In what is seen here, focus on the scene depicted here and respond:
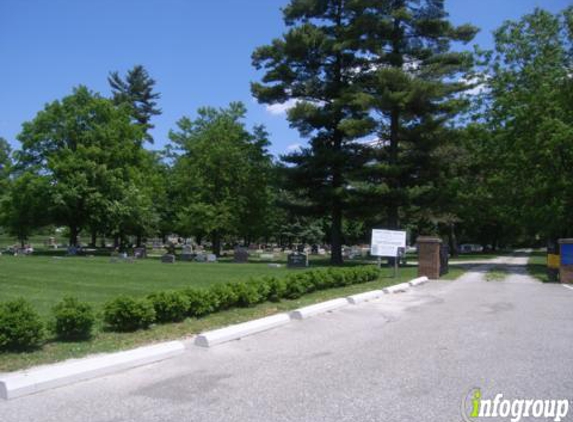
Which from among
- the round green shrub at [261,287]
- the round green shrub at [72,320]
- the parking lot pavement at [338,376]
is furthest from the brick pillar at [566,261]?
the round green shrub at [72,320]

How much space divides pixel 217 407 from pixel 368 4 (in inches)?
1088

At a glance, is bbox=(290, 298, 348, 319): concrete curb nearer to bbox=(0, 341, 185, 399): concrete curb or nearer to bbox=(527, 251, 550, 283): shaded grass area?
bbox=(0, 341, 185, 399): concrete curb

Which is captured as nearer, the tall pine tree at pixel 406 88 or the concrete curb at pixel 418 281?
the concrete curb at pixel 418 281

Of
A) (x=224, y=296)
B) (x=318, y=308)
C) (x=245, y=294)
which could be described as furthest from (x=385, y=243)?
(x=224, y=296)

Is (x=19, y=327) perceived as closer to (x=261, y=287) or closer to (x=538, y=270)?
(x=261, y=287)

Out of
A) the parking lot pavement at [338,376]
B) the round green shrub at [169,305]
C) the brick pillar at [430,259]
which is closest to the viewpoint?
the parking lot pavement at [338,376]

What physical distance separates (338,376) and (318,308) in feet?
15.9

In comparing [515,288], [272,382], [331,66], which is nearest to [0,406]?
[272,382]

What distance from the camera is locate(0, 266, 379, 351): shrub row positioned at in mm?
6805

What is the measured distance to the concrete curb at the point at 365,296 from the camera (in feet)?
41.2

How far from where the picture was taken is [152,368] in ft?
21.4

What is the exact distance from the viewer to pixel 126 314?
831 centimetres

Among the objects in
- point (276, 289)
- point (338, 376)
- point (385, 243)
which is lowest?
point (338, 376)

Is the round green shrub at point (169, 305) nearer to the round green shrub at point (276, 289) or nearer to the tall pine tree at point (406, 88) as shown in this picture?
the round green shrub at point (276, 289)
